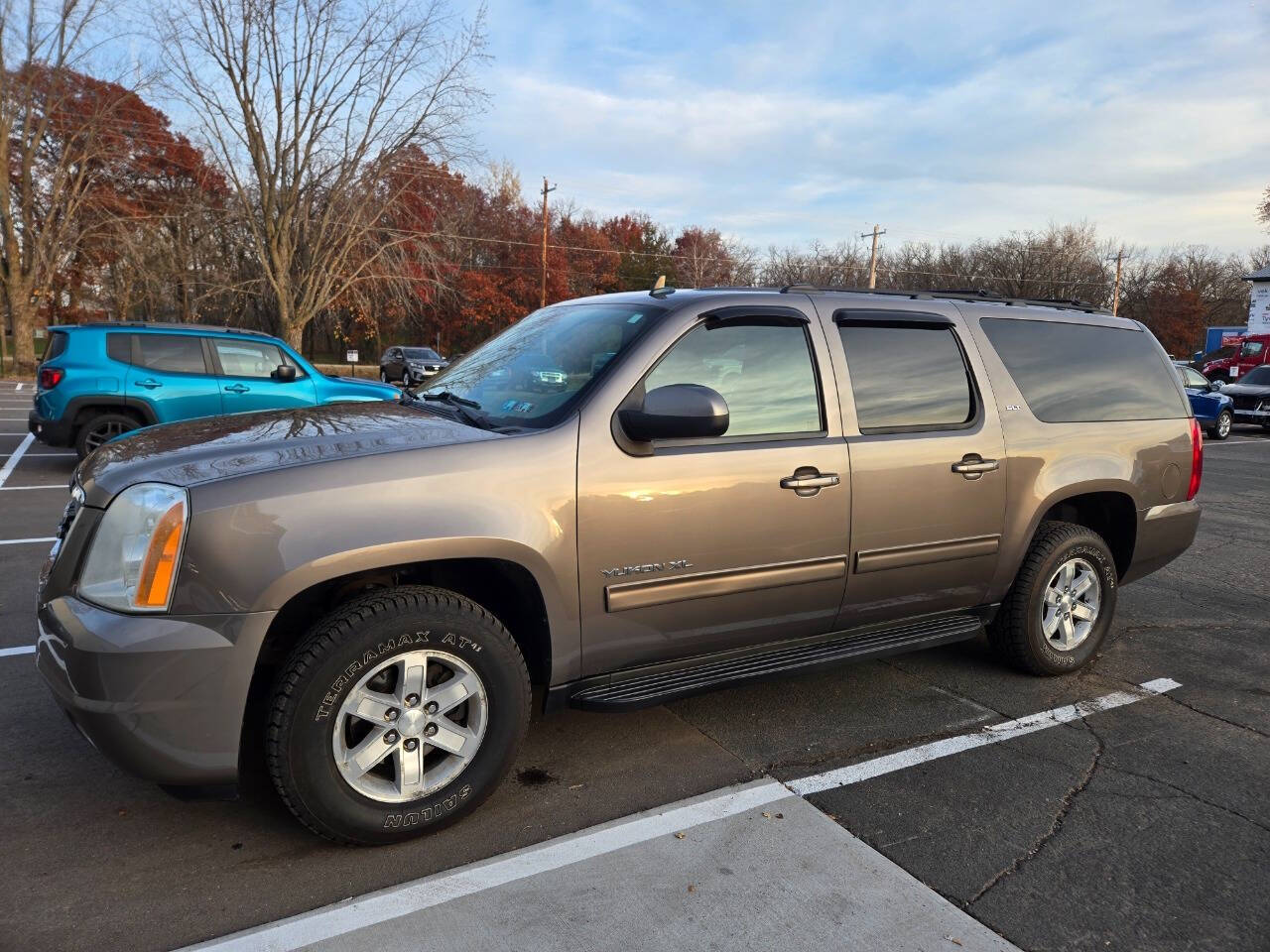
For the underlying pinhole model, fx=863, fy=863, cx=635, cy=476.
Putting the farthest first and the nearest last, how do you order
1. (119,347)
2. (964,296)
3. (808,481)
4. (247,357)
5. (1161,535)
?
(247,357) → (119,347) → (1161,535) → (964,296) → (808,481)

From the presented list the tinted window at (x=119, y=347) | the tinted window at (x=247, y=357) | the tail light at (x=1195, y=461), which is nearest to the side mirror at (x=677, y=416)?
the tail light at (x=1195, y=461)

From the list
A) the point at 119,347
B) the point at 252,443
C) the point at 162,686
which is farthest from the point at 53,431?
the point at 162,686

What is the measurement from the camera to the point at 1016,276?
64.7 m

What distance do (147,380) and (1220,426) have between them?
2084 cm

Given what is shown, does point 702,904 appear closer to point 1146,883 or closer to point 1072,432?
point 1146,883

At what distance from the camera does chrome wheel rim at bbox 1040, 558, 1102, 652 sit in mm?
4410

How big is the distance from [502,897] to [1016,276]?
70.5 m

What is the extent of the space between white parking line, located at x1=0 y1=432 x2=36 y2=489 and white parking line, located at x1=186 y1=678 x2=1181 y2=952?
27.8 ft

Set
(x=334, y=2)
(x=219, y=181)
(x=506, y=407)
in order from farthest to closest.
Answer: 1. (x=219, y=181)
2. (x=334, y=2)
3. (x=506, y=407)

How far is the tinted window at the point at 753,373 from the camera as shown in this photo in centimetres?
338

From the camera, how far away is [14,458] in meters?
10.6

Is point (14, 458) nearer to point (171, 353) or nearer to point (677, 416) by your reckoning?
point (171, 353)

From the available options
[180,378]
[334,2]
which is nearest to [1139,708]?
[180,378]

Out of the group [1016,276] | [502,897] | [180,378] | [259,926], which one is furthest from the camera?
[1016,276]
